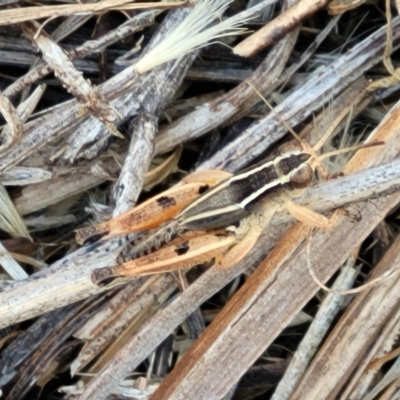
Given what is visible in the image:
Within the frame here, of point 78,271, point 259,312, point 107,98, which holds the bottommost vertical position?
point 259,312

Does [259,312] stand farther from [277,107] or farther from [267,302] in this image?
[277,107]

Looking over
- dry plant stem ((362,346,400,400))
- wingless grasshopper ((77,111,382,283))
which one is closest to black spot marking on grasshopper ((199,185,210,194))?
wingless grasshopper ((77,111,382,283))

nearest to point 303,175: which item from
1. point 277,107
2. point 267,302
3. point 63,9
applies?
point 277,107

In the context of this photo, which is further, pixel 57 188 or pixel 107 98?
pixel 57 188

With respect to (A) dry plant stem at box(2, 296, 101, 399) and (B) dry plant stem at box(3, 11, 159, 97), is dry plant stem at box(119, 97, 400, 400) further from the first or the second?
(B) dry plant stem at box(3, 11, 159, 97)

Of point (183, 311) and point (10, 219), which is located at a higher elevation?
point (10, 219)
